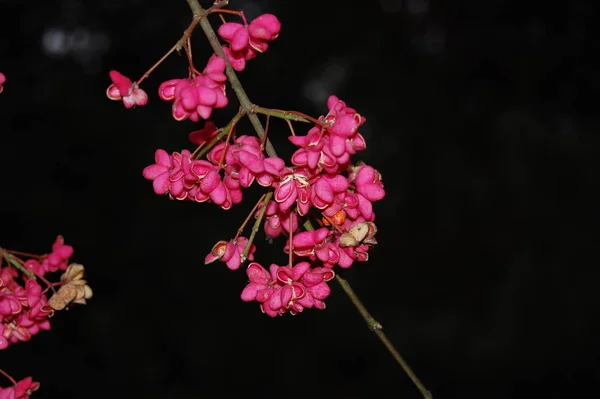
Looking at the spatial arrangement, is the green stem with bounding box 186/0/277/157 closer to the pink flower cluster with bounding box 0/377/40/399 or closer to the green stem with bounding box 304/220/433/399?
the green stem with bounding box 304/220/433/399

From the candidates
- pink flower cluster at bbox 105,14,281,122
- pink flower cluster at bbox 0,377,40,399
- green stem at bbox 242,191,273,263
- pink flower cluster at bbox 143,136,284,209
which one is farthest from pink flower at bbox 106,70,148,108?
pink flower cluster at bbox 0,377,40,399

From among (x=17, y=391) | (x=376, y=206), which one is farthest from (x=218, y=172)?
(x=376, y=206)

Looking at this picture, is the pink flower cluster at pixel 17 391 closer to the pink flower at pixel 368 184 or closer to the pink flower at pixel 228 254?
the pink flower at pixel 228 254

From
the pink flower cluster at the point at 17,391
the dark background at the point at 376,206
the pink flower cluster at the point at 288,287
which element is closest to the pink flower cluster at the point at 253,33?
the pink flower cluster at the point at 288,287

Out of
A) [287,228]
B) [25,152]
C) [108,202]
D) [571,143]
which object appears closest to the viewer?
[287,228]

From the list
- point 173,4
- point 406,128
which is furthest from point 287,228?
point 406,128

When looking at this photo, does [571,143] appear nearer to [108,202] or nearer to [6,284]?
[108,202]
